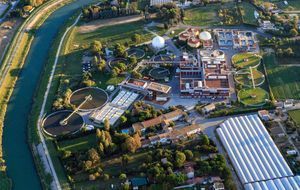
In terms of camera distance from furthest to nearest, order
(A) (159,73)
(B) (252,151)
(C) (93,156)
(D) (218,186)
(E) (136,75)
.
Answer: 1. (A) (159,73)
2. (E) (136,75)
3. (B) (252,151)
4. (C) (93,156)
5. (D) (218,186)

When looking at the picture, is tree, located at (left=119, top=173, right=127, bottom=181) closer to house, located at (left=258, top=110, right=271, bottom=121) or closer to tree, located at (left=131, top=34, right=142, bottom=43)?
house, located at (left=258, top=110, right=271, bottom=121)

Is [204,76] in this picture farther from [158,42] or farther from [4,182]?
[4,182]

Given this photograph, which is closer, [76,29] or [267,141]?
[267,141]

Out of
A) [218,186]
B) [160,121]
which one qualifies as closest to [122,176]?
[160,121]

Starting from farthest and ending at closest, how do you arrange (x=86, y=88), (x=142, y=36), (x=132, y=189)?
1. (x=142, y=36)
2. (x=86, y=88)
3. (x=132, y=189)

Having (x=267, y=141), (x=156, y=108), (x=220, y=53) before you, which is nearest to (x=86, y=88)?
(x=156, y=108)

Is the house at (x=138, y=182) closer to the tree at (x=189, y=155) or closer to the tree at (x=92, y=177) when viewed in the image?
the tree at (x=92, y=177)

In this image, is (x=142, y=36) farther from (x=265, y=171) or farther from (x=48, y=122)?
(x=265, y=171)

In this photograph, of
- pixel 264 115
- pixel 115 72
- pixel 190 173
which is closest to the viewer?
pixel 190 173

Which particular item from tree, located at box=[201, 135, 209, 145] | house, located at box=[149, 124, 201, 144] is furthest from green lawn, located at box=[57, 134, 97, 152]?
tree, located at box=[201, 135, 209, 145]
